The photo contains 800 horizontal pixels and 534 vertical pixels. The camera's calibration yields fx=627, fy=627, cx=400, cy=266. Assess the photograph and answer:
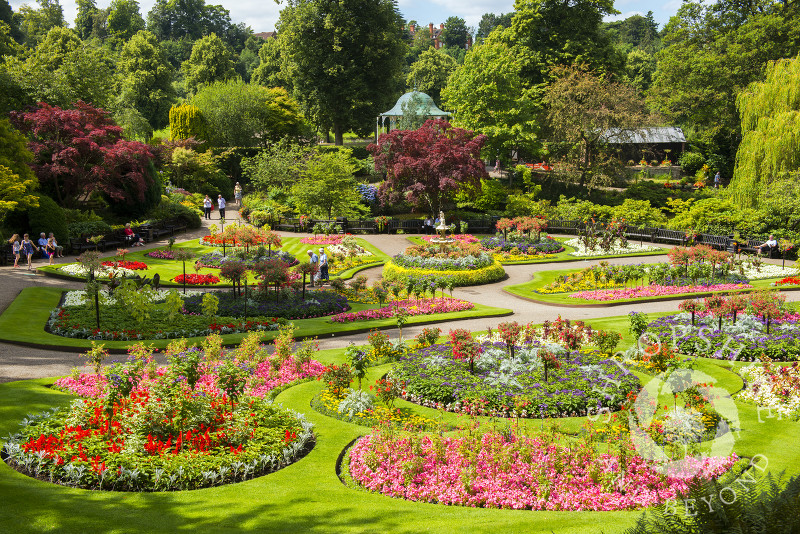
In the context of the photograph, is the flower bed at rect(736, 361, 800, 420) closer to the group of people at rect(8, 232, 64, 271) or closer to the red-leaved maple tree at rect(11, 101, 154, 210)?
the group of people at rect(8, 232, 64, 271)

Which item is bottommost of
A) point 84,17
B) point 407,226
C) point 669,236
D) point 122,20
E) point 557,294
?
point 557,294

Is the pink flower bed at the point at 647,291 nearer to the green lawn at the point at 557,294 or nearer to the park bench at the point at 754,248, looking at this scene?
the green lawn at the point at 557,294

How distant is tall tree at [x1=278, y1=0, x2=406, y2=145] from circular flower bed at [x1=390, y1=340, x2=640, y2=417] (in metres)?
46.8

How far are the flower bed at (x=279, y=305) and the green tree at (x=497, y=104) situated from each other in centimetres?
2959

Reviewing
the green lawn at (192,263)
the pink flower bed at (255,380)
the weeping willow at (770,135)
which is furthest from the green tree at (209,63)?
the pink flower bed at (255,380)

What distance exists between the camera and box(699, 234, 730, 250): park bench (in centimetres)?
3432

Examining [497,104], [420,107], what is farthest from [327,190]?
[497,104]

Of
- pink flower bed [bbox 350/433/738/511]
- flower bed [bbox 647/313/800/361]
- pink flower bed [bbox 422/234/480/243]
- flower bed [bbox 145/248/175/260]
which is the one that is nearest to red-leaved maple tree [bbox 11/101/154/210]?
flower bed [bbox 145/248/175/260]

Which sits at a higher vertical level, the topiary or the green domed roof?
the green domed roof

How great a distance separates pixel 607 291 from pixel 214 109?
143 ft

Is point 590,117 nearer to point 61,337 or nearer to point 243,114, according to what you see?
point 243,114

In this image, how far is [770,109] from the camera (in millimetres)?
38719

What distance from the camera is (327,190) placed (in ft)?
135

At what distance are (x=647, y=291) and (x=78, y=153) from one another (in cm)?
3081
